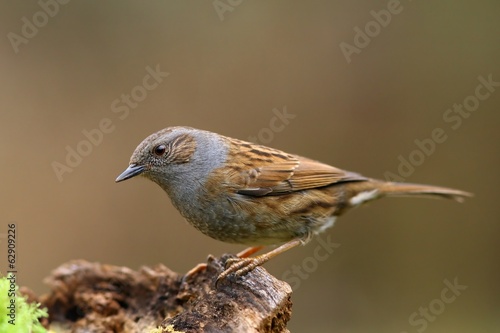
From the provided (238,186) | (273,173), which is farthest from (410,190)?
(238,186)

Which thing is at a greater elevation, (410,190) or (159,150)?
(159,150)

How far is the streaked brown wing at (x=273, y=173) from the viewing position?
500 centimetres

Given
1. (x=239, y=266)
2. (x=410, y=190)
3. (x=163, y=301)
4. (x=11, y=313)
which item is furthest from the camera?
(x=410, y=190)

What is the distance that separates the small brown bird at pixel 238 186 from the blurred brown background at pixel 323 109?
374 cm

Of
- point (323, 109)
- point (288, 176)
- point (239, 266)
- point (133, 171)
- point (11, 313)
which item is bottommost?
point (239, 266)

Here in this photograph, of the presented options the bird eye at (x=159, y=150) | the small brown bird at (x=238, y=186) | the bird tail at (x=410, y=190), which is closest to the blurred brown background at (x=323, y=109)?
the bird tail at (x=410, y=190)

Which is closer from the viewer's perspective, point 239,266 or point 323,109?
point 239,266

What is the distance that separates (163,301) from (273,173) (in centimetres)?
149

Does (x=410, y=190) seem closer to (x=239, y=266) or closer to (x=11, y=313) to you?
(x=239, y=266)

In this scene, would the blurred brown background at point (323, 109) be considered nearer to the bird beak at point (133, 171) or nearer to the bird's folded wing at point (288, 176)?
the bird's folded wing at point (288, 176)

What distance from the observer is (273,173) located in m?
5.21

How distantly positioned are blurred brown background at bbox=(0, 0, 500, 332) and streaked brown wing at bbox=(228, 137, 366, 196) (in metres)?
3.62

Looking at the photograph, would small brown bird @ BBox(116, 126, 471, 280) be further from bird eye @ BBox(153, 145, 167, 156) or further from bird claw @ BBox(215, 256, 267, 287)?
bird claw @ BBox(215, 256, 267, 287)

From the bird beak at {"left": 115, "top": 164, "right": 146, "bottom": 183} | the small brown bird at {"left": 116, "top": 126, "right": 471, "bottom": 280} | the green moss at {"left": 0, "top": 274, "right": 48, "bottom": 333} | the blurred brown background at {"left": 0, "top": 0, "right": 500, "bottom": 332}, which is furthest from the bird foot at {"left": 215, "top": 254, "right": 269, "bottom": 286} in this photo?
the blurred brown background at {"left": 0, "top": 0, "right": 500, "bottom": 332}
